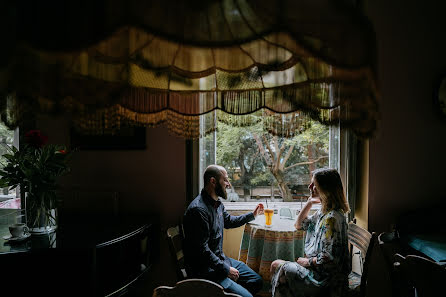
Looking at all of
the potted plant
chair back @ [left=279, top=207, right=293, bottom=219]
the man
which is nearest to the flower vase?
the potted plant

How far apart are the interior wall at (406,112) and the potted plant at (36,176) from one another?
8.77 feet

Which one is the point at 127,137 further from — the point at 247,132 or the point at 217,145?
the point at 247,132

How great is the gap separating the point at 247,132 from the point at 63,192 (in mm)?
1920

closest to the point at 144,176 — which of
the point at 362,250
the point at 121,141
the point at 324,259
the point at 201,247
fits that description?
the point at 121,141

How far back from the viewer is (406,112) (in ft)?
9.16

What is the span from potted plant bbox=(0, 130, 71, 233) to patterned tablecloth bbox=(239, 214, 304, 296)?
1.54 metres

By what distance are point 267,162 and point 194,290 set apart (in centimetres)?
207

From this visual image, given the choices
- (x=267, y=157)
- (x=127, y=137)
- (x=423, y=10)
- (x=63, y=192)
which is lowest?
(x=63, y=192)

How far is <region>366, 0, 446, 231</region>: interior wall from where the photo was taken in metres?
2.78

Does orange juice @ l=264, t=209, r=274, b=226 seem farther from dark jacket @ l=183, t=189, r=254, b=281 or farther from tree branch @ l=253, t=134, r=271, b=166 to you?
tree branch @ l=253, t=134, r=271, b=166

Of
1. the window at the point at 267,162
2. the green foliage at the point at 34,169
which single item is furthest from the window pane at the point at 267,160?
the green foliage at the point at 34,169

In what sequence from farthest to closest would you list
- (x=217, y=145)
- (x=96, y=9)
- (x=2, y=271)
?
(x=217, y=145)
(x=2, y=271)
(x=96, y=9)

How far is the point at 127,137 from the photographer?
292cm

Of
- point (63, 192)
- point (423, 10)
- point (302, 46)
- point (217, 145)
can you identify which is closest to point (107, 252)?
point (63, 192)
